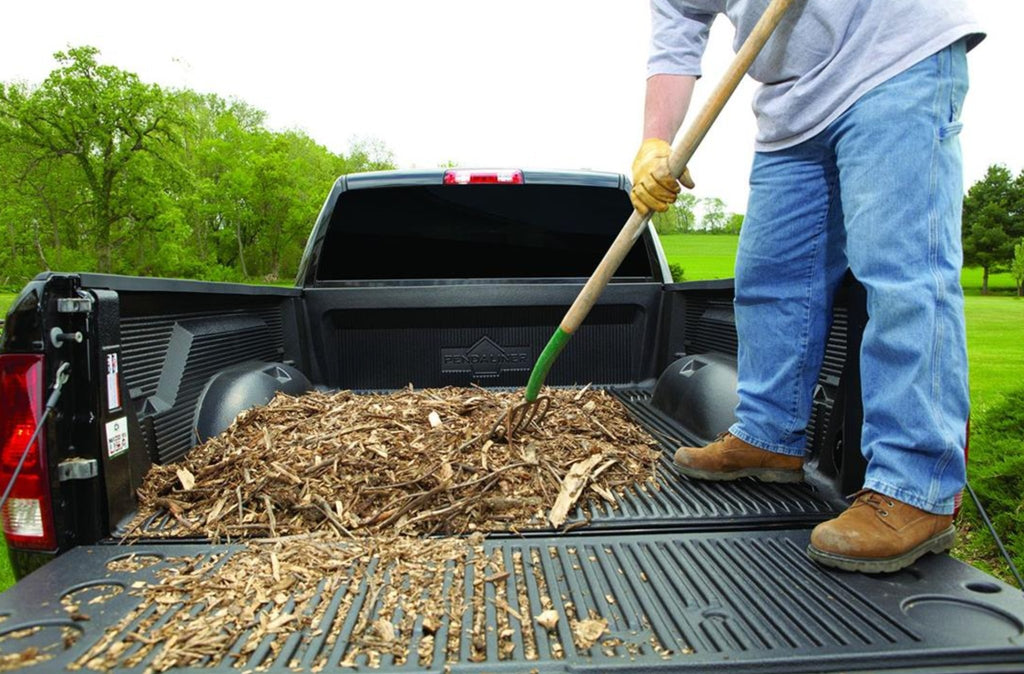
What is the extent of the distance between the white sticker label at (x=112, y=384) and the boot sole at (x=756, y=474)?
1929 mm

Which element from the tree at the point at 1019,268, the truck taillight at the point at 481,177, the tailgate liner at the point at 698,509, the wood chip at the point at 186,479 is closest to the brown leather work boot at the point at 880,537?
the tailgate liner at the point at 698,509

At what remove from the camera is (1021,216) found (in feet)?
175

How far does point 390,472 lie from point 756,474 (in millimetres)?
1331

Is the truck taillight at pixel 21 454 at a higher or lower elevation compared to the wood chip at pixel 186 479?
higher

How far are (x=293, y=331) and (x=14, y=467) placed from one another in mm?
1756

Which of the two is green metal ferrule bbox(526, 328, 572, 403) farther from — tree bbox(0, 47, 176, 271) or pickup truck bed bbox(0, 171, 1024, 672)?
tree bbox(0, 47, 176, 271)

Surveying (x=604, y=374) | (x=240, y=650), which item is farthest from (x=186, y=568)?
(x=604, y=374)

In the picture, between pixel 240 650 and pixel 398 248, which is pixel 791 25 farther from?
pixel 240 650

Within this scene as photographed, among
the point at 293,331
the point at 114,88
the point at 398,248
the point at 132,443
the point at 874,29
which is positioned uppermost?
the point at 114,88

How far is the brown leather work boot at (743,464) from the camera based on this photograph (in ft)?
8.29

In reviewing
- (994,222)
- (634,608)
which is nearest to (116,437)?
(634,608)

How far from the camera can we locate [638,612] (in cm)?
159

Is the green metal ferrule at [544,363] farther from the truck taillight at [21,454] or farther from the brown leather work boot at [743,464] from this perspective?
the truck taillight at [21,454]


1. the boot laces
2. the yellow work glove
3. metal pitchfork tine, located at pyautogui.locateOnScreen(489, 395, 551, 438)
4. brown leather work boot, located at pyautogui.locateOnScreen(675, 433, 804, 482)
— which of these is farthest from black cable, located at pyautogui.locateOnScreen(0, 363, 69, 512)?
the boot laces
